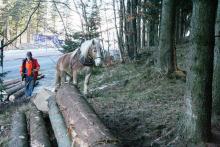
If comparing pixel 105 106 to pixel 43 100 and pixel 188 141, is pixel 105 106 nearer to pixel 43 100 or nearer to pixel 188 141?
pixel 43 100

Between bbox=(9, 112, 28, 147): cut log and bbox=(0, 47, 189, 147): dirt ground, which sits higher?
bbox=(0, 47, 189, 147): dirt ground

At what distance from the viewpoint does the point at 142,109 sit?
895cm

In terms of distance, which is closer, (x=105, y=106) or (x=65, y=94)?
(x=65, y=94)

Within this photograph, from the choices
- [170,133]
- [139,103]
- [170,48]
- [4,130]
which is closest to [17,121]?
[4,130]

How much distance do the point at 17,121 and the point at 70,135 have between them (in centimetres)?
340

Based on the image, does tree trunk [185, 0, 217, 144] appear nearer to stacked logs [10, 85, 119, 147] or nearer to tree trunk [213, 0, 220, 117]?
tree trunk [213, 0, 220, 117]

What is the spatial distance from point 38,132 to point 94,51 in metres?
A: 3.91

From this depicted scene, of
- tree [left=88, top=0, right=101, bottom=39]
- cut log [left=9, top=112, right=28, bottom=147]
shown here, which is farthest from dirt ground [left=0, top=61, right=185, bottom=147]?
tree [left=88, top=0, right=101, bottom=39]

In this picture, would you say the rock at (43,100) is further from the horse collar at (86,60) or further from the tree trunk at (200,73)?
the tree trunk at (200,73)

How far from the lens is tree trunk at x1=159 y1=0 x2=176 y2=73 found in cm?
1133

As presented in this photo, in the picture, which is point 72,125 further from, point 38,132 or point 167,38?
point 167,38

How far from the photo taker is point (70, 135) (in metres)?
6.29

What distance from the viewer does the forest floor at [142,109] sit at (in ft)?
23.0

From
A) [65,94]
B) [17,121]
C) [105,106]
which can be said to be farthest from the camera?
[105,106]
